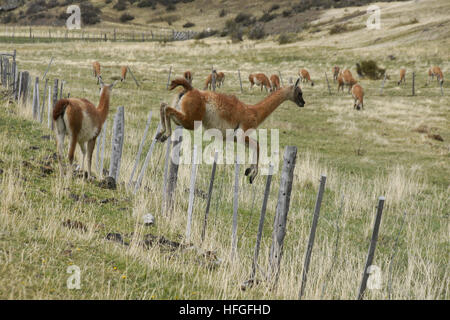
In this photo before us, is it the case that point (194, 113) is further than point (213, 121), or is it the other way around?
point (213, 121)

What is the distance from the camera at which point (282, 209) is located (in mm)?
5535

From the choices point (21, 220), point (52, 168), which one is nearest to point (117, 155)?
point (52, 168)

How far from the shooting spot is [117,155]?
9.30 m

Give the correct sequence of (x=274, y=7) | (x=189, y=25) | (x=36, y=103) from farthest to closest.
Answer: (x=189, y=25) → (x=274, y=7) → (x=36, y=103)

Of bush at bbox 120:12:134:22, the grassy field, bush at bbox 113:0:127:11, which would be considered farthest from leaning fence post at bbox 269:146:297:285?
bush at bbox 113:0:127:11

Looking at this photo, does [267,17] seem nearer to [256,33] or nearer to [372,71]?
[256,33]

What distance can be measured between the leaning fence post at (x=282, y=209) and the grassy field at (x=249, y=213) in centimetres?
17

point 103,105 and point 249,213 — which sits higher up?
point 103,105

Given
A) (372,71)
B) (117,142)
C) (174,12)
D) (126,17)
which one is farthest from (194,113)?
(174,12)

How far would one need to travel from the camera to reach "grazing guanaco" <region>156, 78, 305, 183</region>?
5.28m

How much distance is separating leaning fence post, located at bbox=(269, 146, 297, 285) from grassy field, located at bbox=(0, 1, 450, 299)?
170mm

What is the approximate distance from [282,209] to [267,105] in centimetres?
145
